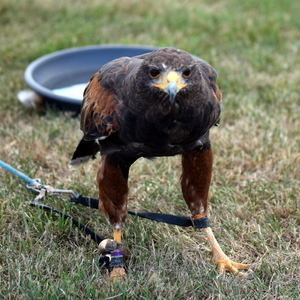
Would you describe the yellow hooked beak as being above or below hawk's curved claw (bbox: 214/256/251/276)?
above

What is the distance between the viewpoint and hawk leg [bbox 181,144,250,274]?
2.99 meters

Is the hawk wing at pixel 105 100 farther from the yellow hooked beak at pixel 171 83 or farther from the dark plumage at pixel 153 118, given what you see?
the yellow hooked beak at pixel 171 83

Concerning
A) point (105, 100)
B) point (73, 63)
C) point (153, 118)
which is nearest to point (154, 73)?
point (153, 118)

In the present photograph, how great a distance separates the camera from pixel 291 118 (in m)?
4.96

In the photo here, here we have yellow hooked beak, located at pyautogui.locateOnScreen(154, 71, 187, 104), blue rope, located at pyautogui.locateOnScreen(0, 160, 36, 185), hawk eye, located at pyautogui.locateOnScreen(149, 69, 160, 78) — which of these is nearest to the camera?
yellow hooked beak, located at pyautogui.locateOnScreen(154, 71, 187, 104)

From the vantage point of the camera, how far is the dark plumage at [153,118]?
7.96 ft

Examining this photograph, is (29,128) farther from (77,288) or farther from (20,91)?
(77,288)

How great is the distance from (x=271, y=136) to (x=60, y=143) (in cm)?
215

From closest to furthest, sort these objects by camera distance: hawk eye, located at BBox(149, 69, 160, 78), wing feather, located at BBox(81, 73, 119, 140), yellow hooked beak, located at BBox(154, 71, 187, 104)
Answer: yellow hooked beak, located at BBox(154, 71, 187, 104)
hawk eye, located at BBox(149, 69, 160, 78)
wing feather, located at BBox(81, 73, 119, 140)

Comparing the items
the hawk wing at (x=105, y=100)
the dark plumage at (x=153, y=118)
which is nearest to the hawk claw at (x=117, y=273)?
the dark plumage at (x=153, y=118)

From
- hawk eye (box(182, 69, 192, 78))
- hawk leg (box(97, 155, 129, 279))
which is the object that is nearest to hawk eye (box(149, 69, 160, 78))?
hawk eye (box(182, 69, 192, 78))

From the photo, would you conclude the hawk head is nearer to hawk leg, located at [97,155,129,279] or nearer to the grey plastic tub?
hawk leg, located at [97,155,129,279]

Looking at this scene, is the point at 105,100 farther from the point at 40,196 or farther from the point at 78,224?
the point at 40,196

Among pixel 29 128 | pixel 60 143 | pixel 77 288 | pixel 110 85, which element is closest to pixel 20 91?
pixel 29 128
